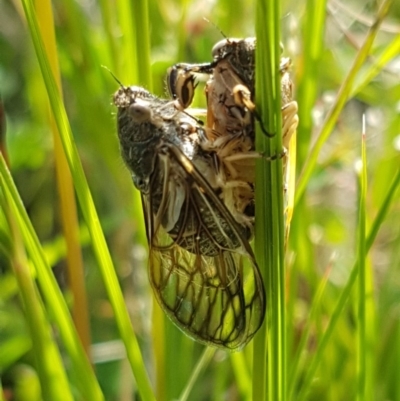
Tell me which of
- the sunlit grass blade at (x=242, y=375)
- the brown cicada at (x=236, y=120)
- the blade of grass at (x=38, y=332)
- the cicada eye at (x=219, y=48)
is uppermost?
the cicada eye at (x=219, y=48)

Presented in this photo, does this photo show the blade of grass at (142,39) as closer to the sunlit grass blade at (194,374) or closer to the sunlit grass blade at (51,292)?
the sunlit grass blade at (51,292)

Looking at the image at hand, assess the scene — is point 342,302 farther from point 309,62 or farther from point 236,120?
point 309,62

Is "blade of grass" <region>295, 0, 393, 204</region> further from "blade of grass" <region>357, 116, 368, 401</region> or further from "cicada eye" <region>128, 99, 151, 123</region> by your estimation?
"cicada eye" <region>128, 99, 151, 123</region>

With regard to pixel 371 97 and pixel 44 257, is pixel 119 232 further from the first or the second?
pixel 44 257

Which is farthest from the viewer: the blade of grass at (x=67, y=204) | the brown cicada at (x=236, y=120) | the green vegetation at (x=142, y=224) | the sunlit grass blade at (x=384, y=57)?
the sunlit grass blade at (x=384, y=57)

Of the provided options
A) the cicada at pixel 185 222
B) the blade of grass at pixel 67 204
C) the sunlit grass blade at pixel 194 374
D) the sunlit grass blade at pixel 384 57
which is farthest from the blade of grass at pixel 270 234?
the sunlit grass blade at pixel 384 57

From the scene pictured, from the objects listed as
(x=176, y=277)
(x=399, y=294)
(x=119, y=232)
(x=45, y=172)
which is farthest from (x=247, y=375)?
(x=45, y=172)
